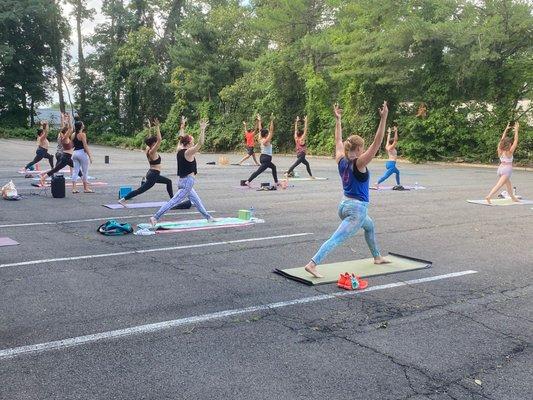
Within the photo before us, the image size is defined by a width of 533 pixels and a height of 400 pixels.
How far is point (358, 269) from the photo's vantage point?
23.4 ft

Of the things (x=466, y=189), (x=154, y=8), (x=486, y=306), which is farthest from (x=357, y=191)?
(x=154, y=8)

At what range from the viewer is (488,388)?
389 cm

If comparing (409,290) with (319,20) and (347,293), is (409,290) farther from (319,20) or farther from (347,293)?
(319,20)

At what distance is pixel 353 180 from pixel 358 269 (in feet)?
4.39

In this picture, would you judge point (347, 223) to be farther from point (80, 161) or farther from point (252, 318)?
point (80, 161)

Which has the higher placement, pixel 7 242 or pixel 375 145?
pixel 375 145

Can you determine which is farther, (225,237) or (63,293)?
(225,237)

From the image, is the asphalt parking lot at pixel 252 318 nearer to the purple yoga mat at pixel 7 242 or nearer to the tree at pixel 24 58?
the purple yoga mat at pixel 7 242

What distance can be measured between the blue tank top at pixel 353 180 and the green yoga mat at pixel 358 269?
1031 millimetres

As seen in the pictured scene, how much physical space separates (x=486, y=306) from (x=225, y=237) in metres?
4.55

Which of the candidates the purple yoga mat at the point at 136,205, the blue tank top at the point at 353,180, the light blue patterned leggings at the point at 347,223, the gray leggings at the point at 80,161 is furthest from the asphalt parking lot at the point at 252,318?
the gray leggings at the point at 80,161

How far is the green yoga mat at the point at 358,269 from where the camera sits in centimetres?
655

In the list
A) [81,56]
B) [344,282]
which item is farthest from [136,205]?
[81,56]

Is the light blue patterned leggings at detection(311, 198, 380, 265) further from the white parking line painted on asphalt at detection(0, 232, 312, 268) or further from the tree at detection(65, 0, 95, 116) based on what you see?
the tree at detection(65, 0, 95, 116)
